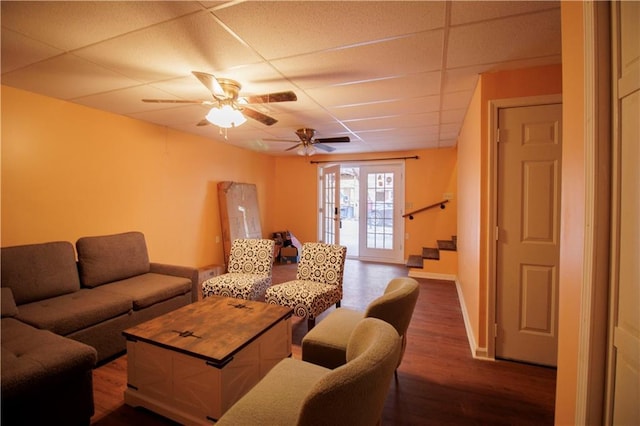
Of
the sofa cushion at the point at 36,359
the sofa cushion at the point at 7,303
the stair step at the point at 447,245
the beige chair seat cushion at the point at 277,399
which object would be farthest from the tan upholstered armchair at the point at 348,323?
the stair step at the point at 447,245

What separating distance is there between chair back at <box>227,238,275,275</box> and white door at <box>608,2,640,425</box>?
9.58 feet

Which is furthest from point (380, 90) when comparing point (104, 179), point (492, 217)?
point (104, 179)

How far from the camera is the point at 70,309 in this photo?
219 centimetres

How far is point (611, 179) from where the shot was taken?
85cm

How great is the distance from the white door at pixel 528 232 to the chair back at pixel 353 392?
1813mm

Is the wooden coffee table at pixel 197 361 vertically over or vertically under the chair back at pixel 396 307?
under

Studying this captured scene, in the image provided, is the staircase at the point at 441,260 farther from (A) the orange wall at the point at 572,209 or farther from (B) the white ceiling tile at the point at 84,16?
(B) the white ceiling tile at the point at 84,16

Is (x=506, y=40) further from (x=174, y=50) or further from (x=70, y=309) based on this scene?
(x=70, y=309)

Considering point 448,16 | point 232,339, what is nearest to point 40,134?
point 232,339

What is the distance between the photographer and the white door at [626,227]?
0.76m

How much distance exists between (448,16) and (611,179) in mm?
1205

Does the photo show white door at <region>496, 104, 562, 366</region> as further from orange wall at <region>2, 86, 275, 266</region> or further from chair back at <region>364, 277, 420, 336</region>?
orange wall at <region>2, 86, 275, 266</region>

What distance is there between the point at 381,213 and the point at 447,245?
160 centimetres

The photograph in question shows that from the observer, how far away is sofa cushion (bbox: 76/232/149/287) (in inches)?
110
